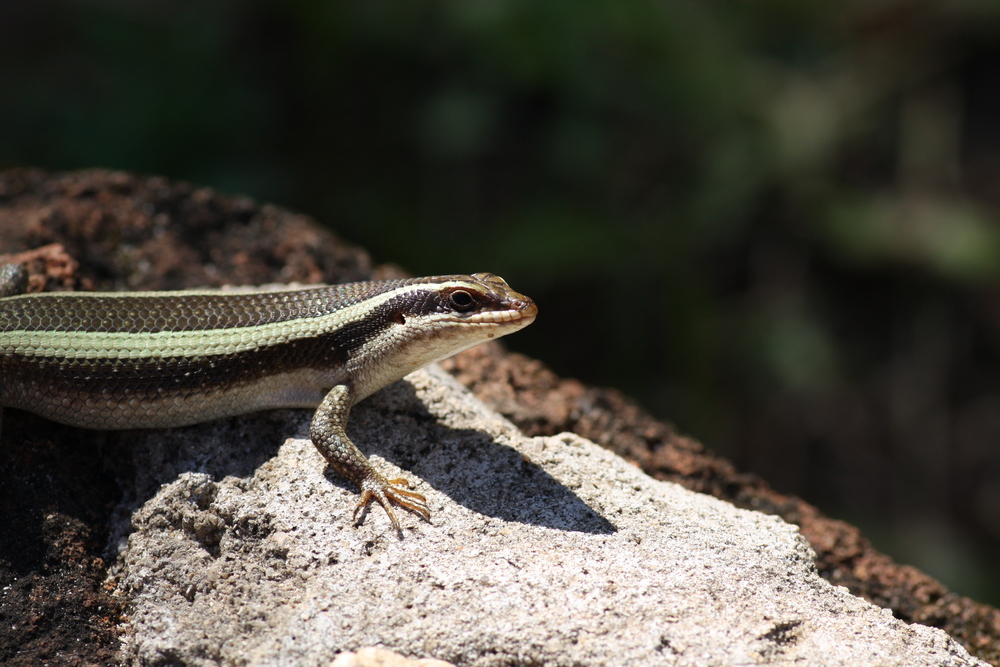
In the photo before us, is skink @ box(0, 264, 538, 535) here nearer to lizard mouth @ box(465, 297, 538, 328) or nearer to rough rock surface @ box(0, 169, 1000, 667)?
lizard mouth @ box(465, 297, 538, 328)

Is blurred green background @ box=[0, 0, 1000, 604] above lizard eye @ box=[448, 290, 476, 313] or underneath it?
above

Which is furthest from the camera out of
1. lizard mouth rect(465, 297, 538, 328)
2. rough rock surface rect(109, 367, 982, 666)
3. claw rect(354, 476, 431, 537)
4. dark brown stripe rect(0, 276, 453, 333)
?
dark brown stripe rect(0, 276, 453, 333)

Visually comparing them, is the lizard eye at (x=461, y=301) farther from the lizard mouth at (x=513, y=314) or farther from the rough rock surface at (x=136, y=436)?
the rough rock surface at (x=136, y=436)

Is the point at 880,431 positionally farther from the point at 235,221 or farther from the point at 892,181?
the point at 235,221

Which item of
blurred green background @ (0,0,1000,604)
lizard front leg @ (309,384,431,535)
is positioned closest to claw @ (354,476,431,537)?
lizard front leg @ (309,384,431,535)

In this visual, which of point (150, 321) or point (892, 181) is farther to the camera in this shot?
point (892, 181)

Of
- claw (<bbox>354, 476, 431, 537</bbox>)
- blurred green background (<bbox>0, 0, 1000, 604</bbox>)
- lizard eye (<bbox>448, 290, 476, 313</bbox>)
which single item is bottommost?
claw (<bbox>354, 476, 431, 537</bbox>)

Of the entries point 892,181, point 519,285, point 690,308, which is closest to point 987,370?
point 892,181
